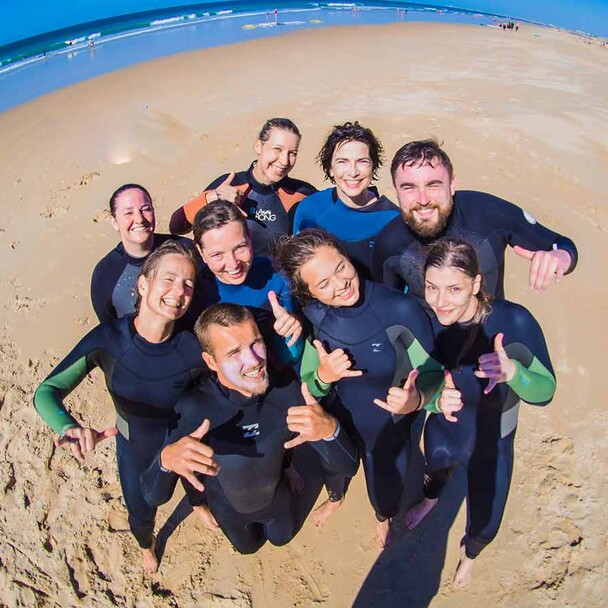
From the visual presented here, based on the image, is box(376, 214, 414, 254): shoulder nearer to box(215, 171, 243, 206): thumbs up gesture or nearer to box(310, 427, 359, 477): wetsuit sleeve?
box(215, 171, 243, 206): thumbs up gesture

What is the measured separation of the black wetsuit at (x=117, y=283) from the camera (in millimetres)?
3244

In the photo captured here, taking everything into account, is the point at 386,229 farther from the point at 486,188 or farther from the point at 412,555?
the point at 486,188

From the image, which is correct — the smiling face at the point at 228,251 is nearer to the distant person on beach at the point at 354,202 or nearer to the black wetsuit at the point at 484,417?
the distant person on beach at the point at 354,202

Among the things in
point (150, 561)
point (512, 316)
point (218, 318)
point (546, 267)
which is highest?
point (546, 267)

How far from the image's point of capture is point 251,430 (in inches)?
108

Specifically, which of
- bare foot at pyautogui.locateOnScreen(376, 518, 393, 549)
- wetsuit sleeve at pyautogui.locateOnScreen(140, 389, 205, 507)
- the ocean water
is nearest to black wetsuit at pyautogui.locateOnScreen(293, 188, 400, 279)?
wetsuit sleeve at pyautogui.locateOnScreen(140, 389, 205, 507)

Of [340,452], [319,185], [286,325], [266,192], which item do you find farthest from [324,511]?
[319,185]

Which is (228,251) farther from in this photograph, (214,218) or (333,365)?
(333,365)

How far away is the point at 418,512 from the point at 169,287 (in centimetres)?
234

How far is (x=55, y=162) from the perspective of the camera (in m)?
8.52

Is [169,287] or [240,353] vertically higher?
[169,287]

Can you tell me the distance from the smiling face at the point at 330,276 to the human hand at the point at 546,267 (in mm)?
908

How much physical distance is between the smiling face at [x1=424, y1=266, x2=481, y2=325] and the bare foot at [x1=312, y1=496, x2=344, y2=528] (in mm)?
1768

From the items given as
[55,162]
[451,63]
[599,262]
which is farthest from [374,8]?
[599,262]
